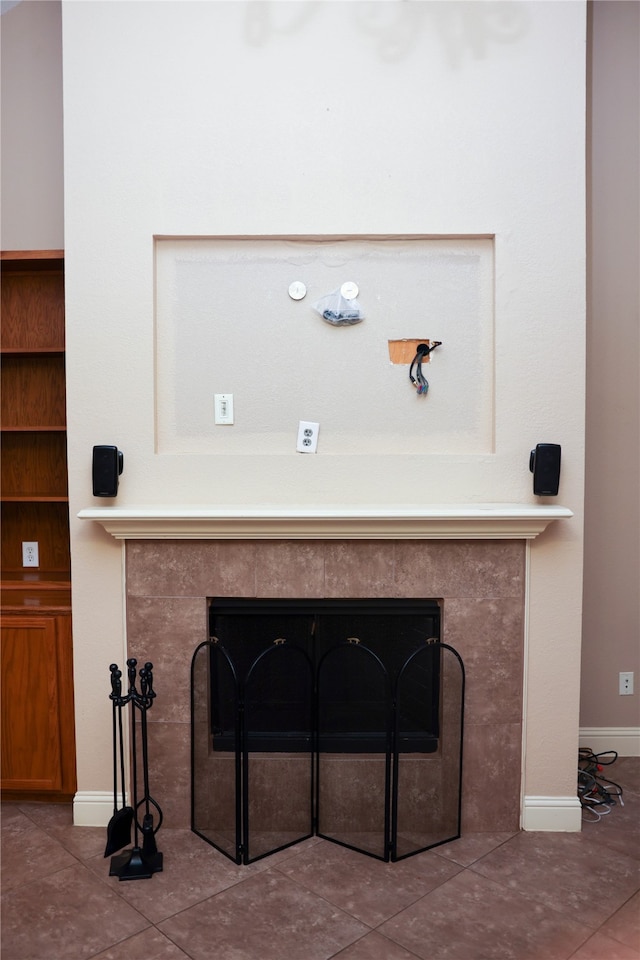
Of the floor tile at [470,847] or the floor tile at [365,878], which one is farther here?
the floor tile at [470,847]

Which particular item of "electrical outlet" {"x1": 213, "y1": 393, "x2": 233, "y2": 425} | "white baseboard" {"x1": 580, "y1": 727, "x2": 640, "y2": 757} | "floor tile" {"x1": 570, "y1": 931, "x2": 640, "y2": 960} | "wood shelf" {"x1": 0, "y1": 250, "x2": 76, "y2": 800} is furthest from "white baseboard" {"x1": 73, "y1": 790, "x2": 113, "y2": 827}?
"white baseboard" {"x1": 580, "y1": 727, "x2": 640, "y2": 757}

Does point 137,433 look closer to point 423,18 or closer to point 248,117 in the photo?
point 248,117

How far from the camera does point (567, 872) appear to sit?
2.09m

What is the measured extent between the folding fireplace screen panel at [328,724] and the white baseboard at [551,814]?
0.27 metres

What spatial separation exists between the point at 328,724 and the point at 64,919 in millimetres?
1004

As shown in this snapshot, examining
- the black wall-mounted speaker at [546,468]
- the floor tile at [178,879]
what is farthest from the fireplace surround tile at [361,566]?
the floor tile at [178,879]

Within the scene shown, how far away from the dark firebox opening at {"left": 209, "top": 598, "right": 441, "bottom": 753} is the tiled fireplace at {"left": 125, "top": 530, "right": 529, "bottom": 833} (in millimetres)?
89

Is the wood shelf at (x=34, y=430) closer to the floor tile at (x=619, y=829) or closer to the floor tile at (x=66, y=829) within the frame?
the floor tile at (x=66, y=829)

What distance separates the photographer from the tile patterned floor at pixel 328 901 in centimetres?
176

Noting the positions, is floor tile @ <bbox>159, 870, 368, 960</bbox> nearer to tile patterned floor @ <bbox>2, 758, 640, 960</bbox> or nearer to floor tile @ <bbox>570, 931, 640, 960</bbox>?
tile patterned floor @ <bbox>2, 758, 640, 960</bbox>

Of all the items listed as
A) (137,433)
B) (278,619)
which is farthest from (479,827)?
(137,433)

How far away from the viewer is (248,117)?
7.35ft

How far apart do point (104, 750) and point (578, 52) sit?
2.98 metres

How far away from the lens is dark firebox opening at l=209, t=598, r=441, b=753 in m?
2.37
